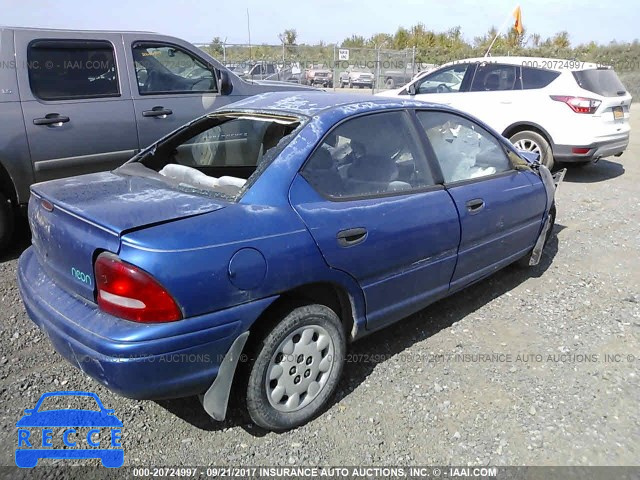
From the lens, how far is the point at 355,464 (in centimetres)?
242

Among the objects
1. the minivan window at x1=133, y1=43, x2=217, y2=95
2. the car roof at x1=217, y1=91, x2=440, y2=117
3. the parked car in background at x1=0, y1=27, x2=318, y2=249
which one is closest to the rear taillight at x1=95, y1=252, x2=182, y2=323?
the car roof at x1=217, y1=91, x2=440, y2=117

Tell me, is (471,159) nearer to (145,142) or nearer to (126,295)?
(126,295)

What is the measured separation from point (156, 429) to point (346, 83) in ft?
89.2

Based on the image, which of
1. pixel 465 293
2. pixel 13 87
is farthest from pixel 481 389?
pixel 13 87

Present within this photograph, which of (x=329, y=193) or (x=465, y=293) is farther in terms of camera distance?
(x=465, y=293)

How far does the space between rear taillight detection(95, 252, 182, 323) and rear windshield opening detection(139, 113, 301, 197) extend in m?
0.84

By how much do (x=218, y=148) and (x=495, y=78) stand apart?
20.5 ft

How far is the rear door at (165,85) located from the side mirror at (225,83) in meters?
0.06

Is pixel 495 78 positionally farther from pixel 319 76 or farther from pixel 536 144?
pixel 319 76

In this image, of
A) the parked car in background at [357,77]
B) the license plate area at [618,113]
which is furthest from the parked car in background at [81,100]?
the parked car in background at [357,77]

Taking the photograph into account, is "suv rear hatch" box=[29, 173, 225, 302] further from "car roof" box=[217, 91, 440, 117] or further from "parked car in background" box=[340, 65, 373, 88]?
"parked car in background" box=[340, 65, 373, 88]

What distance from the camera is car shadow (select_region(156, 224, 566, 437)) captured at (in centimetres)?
270

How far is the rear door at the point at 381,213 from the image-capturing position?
261cm

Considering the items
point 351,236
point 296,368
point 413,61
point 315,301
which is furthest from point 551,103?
point 413,61
